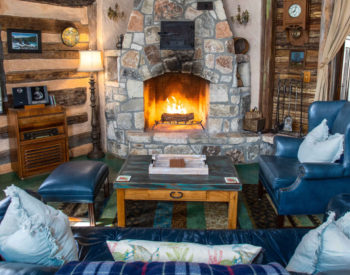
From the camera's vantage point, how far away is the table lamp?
450cm

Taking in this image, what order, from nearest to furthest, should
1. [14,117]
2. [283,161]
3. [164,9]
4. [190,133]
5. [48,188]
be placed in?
[48,188]
[283,161]
[14,117]
[164,9]
[190,133]

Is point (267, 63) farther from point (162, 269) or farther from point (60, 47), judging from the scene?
point (162, 269)

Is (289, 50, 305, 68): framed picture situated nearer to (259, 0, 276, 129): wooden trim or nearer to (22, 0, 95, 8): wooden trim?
(259, 0, 276, 129): wooden trim

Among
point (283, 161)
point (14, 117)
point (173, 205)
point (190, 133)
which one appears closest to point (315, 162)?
point (283, 161)

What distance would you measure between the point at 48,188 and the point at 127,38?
249cm

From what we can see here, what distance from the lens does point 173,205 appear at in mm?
3418

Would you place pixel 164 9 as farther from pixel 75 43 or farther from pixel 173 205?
pixel 173 205

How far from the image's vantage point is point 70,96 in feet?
15.9

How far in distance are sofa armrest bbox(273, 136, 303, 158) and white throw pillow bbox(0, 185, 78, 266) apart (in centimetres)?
243

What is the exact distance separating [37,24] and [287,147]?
10.7 feet

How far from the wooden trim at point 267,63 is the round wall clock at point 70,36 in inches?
99.0

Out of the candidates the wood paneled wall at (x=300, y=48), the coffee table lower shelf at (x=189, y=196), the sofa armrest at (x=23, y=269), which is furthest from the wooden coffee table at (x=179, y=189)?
the wood paneled wall at (x=300, y=48)

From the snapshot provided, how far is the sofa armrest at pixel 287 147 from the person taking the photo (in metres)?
3.44

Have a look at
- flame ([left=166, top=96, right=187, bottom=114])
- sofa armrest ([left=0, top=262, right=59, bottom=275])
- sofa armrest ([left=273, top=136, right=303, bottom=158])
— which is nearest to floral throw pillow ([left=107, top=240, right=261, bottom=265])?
sofa armrest ([left=0, top=262, right=59, bottom=275])
